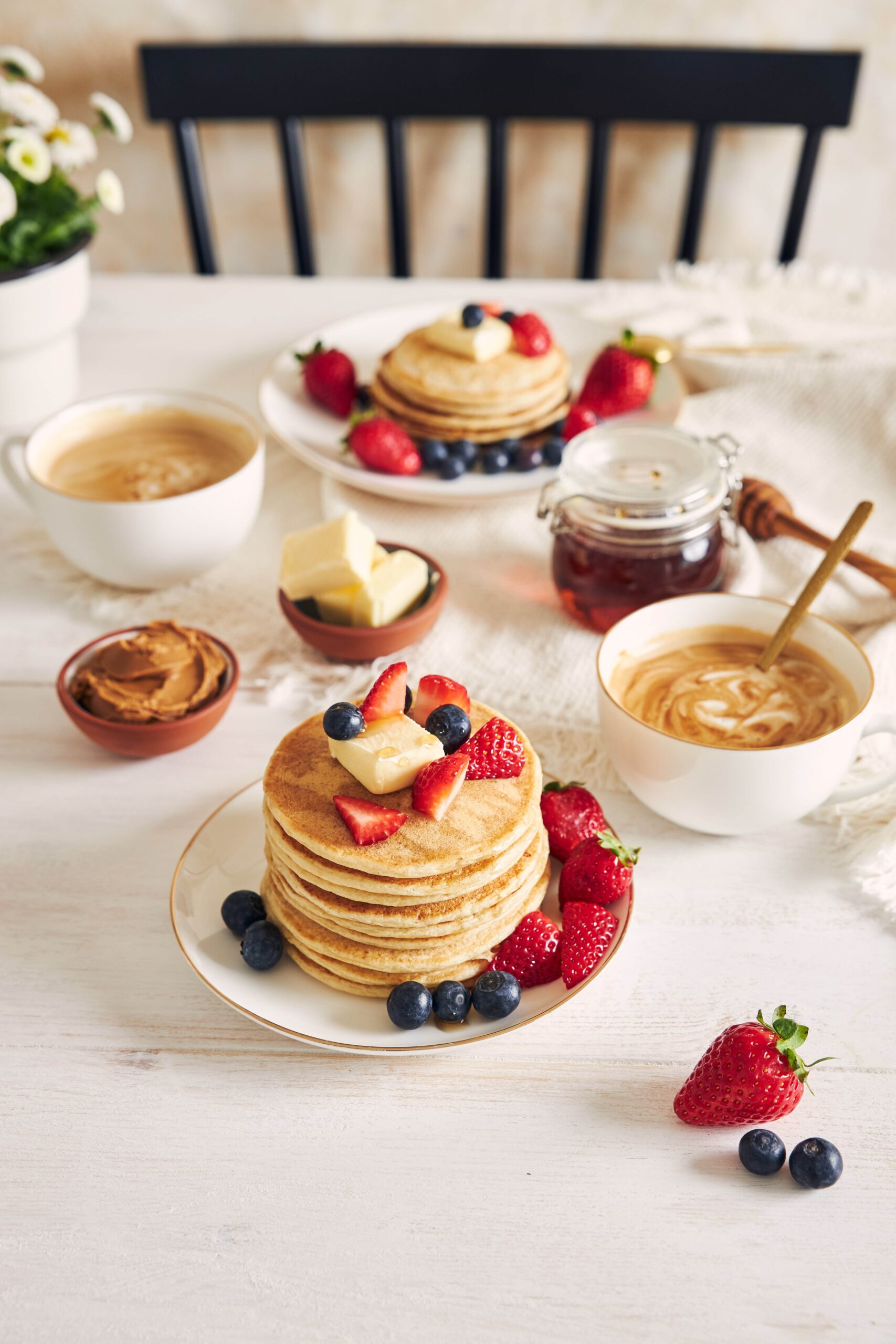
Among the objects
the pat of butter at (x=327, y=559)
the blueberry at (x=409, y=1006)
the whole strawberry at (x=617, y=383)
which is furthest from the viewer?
the whole strawberry at (x=617, y=383)

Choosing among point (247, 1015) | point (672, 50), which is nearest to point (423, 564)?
point (247, 1015)

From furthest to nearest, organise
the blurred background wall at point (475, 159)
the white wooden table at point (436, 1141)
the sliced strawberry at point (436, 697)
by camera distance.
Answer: the blurred background wall at point (475, 159) < the sliced strawberry at point (436, 697) < the white wooden table at point (436, 1141)

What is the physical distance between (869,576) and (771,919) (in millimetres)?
531

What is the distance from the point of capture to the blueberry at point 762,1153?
2.77ft

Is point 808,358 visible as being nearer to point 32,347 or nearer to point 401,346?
point 401,346

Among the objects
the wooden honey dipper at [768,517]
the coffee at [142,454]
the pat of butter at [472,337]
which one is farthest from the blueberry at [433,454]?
the wooden honey dipper at [768,517]

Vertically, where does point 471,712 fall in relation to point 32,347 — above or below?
above

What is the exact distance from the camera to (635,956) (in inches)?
40.6

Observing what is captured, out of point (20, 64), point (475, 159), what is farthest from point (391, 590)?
point (475, 159)

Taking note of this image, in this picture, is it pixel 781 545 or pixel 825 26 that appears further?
pixel 825 26

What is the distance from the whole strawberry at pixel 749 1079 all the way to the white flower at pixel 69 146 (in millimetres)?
1557

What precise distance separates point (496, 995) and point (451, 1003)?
36 mm

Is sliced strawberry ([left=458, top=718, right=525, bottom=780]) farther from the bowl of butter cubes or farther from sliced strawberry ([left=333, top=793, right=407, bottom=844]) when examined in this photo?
the bowl of butter cubes

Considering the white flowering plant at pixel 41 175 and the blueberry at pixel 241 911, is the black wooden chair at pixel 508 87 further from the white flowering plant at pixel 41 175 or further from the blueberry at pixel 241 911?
the blueberry at pixel 241 911
